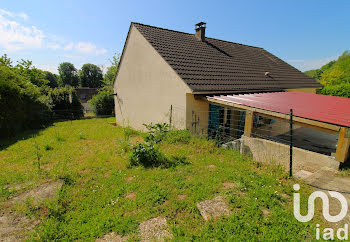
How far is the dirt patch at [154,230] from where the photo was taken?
115 inches

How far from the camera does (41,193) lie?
419cm

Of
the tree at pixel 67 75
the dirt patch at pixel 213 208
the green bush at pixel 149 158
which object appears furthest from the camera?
the tree at pixel 67 75

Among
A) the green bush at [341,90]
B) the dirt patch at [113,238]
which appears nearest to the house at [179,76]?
the dirt patch at [113,238]

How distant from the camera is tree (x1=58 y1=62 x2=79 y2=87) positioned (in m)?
69.1

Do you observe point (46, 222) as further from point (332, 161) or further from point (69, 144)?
point (332, 161)

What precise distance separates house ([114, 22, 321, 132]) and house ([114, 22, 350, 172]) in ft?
0.16

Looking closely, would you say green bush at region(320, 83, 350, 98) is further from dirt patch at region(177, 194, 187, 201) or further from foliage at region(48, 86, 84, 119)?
foliage at region(48, 86, 84, 119)

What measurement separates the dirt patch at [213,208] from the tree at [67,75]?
80.1m

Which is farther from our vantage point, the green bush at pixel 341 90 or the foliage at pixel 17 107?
the green bush at pixel 341 90

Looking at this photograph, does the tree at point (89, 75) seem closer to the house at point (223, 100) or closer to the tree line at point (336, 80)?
the house at point (223, 100)

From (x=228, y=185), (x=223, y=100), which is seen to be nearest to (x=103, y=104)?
(x=223, y=100)

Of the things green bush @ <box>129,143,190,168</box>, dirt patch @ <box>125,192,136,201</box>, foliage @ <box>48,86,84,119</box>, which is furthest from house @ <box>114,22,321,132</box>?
foliage @ <box>48,86,84,119</box>

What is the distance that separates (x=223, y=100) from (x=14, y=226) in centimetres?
735

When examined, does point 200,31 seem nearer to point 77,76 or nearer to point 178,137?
point 178,137
